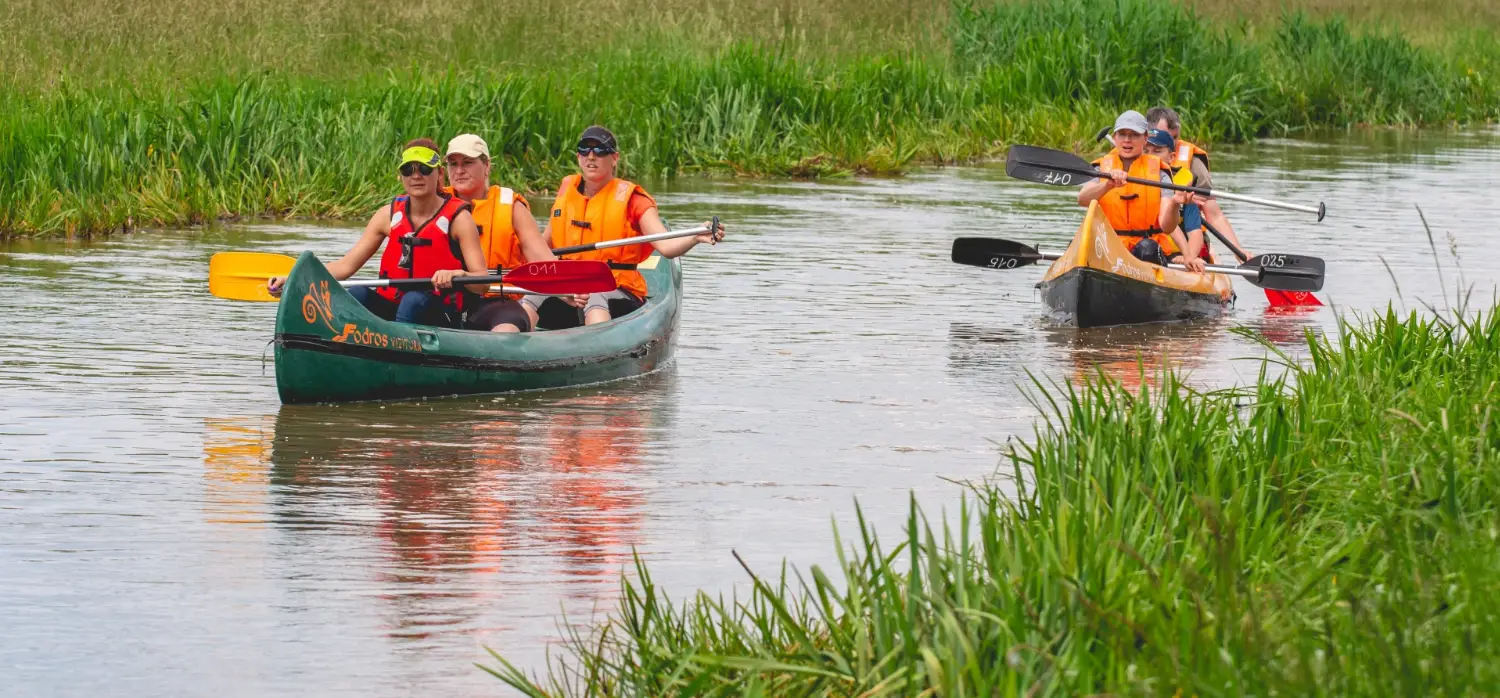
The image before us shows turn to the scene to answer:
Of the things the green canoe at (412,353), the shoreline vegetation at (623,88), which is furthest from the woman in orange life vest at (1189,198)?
the shoreline vegetation at (623,88)

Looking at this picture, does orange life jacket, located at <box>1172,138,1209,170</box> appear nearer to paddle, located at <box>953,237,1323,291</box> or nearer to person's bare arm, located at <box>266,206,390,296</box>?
paddle, located at <box>953,237,1323,291</box>

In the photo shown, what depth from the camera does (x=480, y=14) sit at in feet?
71.0

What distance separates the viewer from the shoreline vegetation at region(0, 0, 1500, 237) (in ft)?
50.8

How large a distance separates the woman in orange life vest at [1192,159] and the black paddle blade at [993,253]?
96cm

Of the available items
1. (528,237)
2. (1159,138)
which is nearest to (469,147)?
(528,237)

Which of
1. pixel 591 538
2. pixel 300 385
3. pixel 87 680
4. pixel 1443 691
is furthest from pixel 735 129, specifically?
pixel 1443 691

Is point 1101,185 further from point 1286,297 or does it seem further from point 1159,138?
point 1286,297

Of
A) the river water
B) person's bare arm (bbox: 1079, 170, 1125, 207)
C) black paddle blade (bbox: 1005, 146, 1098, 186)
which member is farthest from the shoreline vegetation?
person's bare arm (bbox: 1079, 170, 1125, 207)

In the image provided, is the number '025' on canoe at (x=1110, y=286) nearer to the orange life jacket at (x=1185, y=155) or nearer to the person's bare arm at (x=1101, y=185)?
the person's bare arm at (x=1101, y=185)

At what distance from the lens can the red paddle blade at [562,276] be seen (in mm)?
9820

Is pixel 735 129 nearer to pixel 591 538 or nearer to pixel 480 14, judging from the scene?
pixel 480 14

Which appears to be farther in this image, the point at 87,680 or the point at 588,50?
the point at 588,50

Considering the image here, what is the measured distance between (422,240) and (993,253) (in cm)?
454

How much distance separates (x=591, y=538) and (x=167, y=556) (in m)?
1.19
